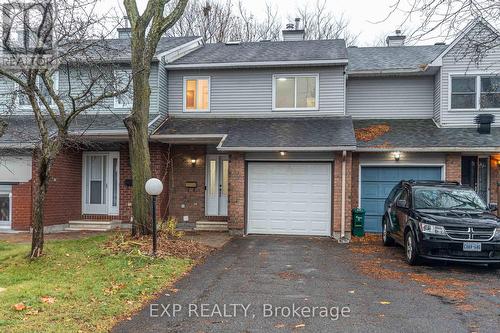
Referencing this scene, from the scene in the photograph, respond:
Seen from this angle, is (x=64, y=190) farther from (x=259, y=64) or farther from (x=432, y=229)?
(x=432, y=229)

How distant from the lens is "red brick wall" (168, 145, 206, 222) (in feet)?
48.3

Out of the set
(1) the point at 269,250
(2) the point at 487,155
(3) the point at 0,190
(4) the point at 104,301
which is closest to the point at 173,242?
(1) the point at 269,250

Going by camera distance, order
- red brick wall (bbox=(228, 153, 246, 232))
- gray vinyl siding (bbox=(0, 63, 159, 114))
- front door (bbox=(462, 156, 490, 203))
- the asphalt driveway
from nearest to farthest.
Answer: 1. the asphalt driveway
2. red brick wall (bbox=(228, 153, 246, 232))
3. front door (bbox=(462, 156, 490, 203))
4. gray vinyl siding (bbox=(0, 63, 159, 114))

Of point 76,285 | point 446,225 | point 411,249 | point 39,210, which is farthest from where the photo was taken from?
point 411,249

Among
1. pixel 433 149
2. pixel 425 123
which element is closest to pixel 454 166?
pixel 433 149

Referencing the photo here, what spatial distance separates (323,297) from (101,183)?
10363mm

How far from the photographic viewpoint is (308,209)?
1305 centimetres

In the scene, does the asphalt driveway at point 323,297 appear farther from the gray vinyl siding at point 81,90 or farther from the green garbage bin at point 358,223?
the gray vinyl siding at point 81,90

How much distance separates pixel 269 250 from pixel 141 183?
3551 mm

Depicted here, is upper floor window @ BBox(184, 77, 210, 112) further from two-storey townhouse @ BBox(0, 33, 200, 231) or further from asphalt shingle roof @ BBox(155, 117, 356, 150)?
two-storey townhouse @ BBox(0, 33, 200, 231)

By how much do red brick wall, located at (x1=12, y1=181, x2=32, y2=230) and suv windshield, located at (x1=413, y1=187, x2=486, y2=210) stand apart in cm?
1107

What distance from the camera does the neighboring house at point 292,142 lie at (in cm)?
1295

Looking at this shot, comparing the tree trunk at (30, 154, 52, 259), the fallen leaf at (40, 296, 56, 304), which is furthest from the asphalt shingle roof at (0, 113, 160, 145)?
the fallen leaf at (40, 296, 56, 304)

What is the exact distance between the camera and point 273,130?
13539mm
